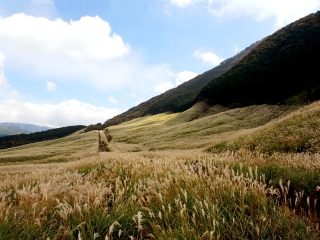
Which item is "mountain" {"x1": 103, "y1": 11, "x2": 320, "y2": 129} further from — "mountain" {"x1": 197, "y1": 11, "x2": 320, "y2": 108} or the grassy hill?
the grassy hill

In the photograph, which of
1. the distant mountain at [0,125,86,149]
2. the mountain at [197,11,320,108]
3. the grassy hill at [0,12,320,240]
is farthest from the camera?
the distant mountain at [0,125,86,149]

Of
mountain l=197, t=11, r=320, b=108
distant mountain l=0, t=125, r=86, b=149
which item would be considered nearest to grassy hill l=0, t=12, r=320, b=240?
mountain l=197, t=11, r=320, b=108

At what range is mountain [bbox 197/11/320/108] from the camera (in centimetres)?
6550

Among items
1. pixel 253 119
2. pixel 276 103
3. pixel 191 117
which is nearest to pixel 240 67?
pixel 191 117

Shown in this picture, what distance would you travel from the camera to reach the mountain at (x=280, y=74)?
65.5 m

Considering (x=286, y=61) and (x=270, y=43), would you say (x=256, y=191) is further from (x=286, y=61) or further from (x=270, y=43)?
(x=270, y=43)

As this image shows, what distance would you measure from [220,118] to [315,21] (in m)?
86.4

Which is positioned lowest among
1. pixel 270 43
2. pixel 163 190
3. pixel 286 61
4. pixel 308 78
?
pixel 163 190

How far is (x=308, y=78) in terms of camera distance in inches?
2554

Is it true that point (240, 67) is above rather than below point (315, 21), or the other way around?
below

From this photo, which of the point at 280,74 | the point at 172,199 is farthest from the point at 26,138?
the point at 172,199

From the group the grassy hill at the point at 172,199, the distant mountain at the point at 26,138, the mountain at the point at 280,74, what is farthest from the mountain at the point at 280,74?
the distant mountain at the point at 26,138

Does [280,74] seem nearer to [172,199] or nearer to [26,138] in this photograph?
[172,199]

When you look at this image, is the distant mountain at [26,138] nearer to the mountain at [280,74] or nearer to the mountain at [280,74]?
the mountain at [280,74]
